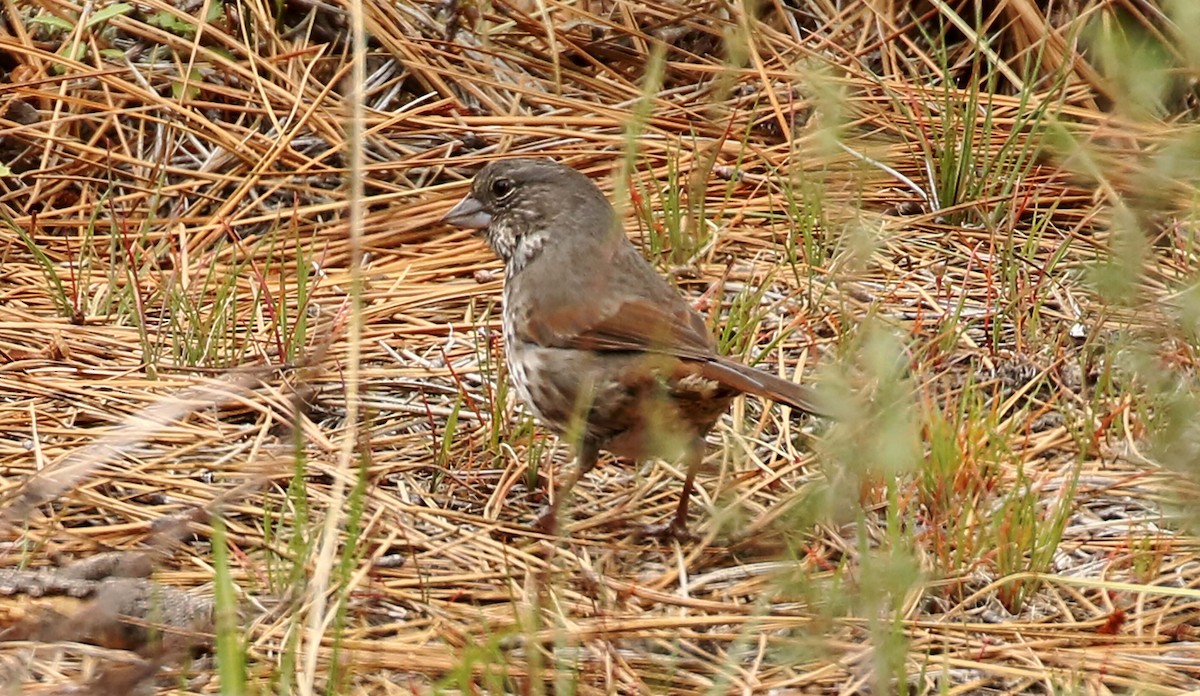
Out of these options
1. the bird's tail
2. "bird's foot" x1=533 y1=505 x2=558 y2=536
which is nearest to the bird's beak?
"bird's foot" x1=533 y1=505 x2=558 y2=536

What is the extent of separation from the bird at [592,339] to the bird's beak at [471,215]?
9 centimetres

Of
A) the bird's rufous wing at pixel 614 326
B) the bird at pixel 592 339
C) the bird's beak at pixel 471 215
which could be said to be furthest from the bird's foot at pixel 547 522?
the bird's beak at pixel 471 215

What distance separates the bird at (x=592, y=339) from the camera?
3.47m

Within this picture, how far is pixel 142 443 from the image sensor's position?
3.86m

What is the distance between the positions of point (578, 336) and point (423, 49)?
6.86 ft

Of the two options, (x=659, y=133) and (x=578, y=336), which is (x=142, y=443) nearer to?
(x=578, y=336)

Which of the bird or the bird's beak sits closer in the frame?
the bird

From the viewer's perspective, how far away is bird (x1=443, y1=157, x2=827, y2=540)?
3.47m

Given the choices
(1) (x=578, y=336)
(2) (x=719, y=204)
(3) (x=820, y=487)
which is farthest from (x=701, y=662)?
(2) (x=719, y=204)

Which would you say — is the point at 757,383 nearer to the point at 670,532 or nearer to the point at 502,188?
the point at 670,532

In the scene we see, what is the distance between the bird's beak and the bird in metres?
0.09

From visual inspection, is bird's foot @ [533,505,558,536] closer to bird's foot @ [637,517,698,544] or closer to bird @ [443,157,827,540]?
bird @ [443,157,827,540]

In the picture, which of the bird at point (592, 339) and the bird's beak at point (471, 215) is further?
the bird's beak at point (471, 215)

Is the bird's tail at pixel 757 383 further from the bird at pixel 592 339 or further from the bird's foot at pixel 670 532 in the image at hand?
the bird's foot at pixel 670 532
